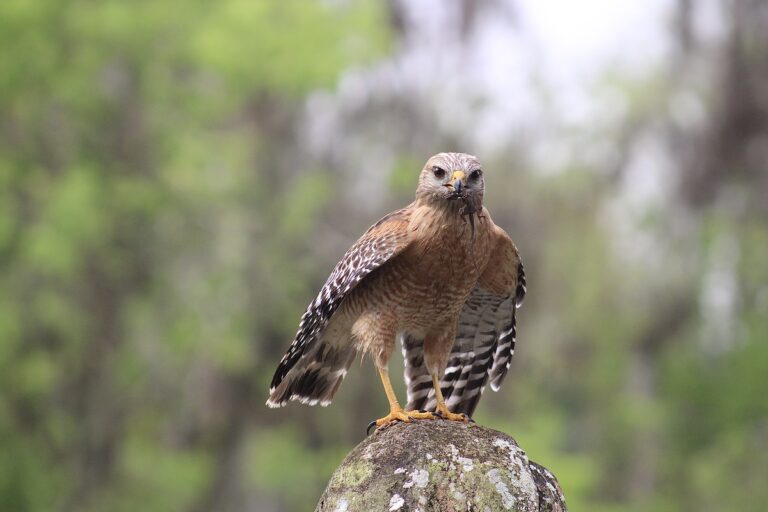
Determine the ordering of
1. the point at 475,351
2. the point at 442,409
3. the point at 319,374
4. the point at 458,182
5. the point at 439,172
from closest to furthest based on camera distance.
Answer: the point at 458,182
the point at 439,172
the point at 442,409
the point at 319,374
the point at 475,351

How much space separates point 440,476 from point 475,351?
1.56m

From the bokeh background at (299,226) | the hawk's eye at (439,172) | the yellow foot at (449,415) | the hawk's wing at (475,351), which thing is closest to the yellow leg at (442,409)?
the yellow foot at (449,415)

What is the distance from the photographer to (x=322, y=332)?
5.47m

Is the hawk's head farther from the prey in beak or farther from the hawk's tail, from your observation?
the hawk's tail

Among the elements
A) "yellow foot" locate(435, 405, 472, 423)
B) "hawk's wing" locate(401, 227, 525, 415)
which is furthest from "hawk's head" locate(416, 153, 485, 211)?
"yellow foot" locate(435, 405, 472, 423)

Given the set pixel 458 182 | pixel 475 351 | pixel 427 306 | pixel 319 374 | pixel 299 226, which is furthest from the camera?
pixel 299 226

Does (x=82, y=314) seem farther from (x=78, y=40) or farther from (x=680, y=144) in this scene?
(x=680, y=144)

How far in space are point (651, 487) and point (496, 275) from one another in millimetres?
20000

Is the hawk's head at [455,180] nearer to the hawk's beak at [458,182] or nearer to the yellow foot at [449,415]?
the hawk's beak at [458,182]

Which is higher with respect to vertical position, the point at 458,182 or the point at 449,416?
the point at 458,182

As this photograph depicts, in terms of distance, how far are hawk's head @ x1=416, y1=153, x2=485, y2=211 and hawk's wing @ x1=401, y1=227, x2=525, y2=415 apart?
588mm

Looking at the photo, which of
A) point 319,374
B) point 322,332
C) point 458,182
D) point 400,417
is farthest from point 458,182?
point 319,374

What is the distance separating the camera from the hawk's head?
480 cm

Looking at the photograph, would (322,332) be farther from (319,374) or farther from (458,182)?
(458,182)
